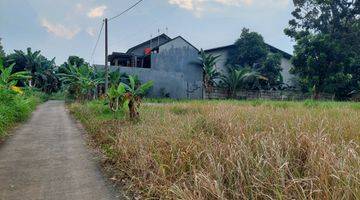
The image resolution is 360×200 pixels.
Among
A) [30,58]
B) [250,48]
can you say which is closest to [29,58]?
[30,58]

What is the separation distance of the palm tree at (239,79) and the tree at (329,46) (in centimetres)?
355

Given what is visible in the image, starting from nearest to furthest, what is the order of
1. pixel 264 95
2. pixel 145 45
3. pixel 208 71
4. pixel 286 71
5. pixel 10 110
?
pixel 10 110 < pixel 264 95 < pixel 208 71 < pixel 286 71 < pixel 145 45

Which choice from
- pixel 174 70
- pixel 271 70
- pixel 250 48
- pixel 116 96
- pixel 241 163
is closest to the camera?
pixel 241 163

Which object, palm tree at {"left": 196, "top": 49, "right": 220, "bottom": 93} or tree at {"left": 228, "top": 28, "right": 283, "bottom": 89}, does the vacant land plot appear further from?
tree at {"left": 228, "top": 28, "right": 283, "bottom": 89}

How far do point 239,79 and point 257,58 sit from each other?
7234mm

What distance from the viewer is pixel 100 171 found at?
5.80 meters

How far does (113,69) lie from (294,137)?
2477cm

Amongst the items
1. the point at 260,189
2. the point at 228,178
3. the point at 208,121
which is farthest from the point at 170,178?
the point at 208,121

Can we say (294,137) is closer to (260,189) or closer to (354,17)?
(260,189)

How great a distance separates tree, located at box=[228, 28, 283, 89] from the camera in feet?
106

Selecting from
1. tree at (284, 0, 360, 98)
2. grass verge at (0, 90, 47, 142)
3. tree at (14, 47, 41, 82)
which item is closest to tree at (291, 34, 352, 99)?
tree at (284, 0, 360, 98)

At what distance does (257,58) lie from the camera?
3453 centimetres

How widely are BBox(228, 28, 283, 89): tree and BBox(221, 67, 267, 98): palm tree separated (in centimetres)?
274

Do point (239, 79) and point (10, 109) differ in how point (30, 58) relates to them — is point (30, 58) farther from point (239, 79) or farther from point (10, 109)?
point (10, 109)
